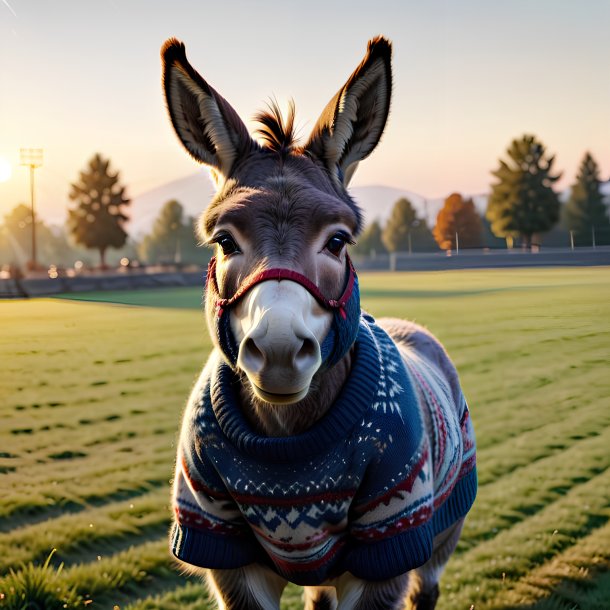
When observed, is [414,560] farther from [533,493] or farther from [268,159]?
[533,493]

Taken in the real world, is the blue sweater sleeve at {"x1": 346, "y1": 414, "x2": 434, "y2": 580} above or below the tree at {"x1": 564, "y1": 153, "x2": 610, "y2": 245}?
below

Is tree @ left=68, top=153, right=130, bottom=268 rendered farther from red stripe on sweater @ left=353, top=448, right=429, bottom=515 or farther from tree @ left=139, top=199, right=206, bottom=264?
red stripe on sweater @ left=353, top=448, right=429, bottom=515

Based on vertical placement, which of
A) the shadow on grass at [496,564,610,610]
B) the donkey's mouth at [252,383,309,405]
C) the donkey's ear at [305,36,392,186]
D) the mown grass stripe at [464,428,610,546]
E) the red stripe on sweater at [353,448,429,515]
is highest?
the donkey's ear at [305,36,392,186]

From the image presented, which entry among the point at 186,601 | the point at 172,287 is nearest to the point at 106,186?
the point at 172,287

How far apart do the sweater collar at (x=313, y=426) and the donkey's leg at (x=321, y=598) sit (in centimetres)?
142

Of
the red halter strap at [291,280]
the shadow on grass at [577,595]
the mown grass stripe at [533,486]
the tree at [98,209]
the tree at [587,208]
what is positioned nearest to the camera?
the red halter strap at [291,280]

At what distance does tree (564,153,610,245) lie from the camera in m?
9.14

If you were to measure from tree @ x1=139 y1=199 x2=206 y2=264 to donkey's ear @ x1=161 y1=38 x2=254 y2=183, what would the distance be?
220 feet

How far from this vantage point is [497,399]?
26.0ft

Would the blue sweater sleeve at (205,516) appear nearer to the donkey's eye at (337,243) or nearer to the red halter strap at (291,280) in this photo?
the red halter strap at (291,280)

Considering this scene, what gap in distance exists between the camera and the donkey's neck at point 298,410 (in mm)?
2516

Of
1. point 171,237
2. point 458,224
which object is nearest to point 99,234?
point 171,237

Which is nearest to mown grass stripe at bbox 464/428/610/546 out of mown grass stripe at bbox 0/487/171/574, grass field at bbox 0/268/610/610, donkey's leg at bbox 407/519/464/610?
grass field at bbox 0/268/610/610

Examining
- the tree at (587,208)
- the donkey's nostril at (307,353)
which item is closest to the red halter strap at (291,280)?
the donkey's nostril at (307,353)
